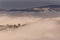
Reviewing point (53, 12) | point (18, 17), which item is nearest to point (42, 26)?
point (18, 17)

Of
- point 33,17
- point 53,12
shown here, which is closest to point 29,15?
point 33,17

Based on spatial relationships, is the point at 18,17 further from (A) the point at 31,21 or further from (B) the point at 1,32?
(B) the point at 1,32

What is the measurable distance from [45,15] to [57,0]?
0.53 metres

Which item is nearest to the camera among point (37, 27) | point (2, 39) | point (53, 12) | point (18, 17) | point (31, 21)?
point (2, 39)

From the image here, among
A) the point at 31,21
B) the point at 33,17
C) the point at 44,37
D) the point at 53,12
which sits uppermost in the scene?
the point at 53,12

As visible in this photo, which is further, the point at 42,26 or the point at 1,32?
the point at 42,26

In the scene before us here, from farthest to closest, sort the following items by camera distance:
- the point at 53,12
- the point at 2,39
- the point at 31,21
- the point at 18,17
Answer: the point at 53,12
the point at 18,17
the point at 31,21
the point at 2,39

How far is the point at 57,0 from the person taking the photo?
7.89 feet

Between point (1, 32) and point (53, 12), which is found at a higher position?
point (53, 12)

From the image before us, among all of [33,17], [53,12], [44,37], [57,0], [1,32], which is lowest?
[44,37]

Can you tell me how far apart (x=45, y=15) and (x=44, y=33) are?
1.96 feet

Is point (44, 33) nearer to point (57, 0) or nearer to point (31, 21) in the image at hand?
point (31, 21)

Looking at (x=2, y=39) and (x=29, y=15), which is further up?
(x=29, y=15)

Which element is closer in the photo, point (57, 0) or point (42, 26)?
point (42, 26)
